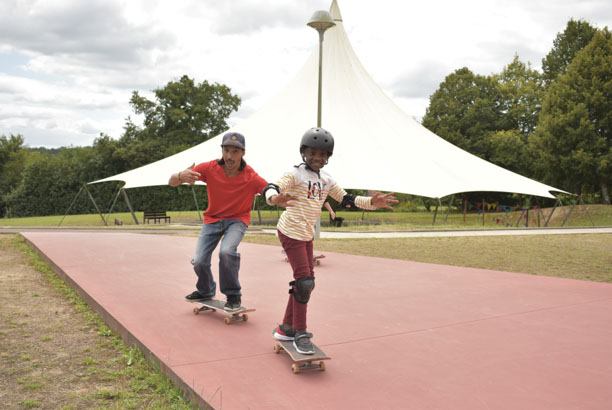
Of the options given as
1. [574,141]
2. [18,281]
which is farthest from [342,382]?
[574,141]

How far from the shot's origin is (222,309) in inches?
165

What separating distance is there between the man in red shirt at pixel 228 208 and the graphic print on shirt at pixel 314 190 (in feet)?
2.77

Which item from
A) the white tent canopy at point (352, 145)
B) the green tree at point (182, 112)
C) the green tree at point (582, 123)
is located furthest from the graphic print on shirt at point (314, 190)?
the green tree at point (182, 112)

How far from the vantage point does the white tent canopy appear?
58.3 feet

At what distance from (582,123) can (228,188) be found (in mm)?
24719

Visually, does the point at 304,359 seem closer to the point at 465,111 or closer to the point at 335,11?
the point at 335,11

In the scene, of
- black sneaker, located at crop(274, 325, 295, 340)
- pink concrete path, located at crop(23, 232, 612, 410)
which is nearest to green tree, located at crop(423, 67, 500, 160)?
pink concrete path, located at crop(23, 232, 612, 410)

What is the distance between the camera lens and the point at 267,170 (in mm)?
17453

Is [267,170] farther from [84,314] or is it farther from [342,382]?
[342,382]

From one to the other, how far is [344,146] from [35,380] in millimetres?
16365

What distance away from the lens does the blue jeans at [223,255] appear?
411cm

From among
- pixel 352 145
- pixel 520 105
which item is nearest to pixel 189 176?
pixel 352 145

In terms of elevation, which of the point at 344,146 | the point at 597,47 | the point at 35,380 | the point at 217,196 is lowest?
the point at 35,380

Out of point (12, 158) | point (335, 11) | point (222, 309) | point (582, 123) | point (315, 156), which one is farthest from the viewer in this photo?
point (12, 158)
